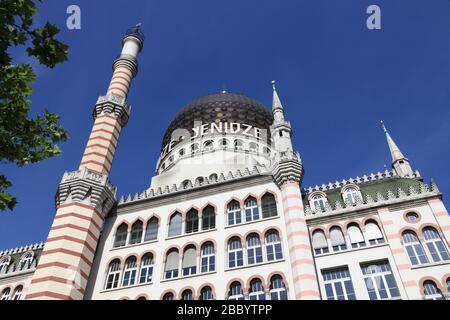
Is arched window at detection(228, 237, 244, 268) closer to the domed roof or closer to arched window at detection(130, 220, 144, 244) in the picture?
arched window at detection(130, 220, 144, 244)

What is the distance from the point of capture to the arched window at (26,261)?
24.2 meters

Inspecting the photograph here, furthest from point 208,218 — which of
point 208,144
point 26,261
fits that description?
point 26,261

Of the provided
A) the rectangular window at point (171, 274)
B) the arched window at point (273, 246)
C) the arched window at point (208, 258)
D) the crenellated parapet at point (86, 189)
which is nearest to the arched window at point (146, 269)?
the rectangular window at point (171, 274)

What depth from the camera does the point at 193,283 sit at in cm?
1916

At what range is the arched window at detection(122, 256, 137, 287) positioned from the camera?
20.5m

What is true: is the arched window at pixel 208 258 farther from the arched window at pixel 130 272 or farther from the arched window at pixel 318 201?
the arched window at pixel 318 201

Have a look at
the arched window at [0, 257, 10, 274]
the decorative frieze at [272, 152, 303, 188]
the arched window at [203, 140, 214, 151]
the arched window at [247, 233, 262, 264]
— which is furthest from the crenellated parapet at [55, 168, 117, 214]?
the arched window at [203, 140, 214, 151]

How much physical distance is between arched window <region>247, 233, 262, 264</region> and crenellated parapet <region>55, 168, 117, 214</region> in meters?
9.23

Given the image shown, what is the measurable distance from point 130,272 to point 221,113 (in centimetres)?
1952

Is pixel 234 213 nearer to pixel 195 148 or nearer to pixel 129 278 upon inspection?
pixel 129 278

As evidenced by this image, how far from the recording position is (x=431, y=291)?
1636 centimetres

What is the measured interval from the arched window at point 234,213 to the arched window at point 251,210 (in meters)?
0.46
